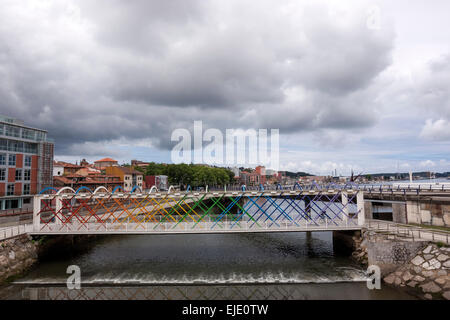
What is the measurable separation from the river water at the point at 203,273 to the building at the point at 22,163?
23.9 meters

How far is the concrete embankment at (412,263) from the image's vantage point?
60.2ft

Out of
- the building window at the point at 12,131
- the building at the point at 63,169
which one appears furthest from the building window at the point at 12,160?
the building at the point at 63,169

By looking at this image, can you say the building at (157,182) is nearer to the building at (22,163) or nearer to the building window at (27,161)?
the building at (22,163)

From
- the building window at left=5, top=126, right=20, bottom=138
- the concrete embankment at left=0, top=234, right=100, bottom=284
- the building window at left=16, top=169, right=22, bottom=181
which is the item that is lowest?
the concrete embankment at left=0, top=234, right=100, bottom=284

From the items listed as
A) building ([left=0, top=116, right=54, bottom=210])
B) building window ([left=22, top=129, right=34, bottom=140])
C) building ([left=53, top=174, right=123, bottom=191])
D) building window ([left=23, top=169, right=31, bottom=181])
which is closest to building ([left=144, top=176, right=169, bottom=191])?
building ([left=53, top=174, right=123, bottom=191])

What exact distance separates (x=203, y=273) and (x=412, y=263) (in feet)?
58.2

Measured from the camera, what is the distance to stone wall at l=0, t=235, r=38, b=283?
2286cm

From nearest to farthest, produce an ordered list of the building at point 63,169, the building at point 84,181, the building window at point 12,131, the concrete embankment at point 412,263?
the concrete embankment at point 412,263 → the building window at point 12,131 → the building at point 84,181 → the building at point 63,169

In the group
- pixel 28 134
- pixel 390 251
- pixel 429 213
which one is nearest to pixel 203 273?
pixel 390 251

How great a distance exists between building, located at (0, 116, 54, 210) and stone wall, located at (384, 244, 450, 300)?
2237 inches

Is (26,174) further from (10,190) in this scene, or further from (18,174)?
(10,190)

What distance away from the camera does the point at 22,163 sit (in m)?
48.8

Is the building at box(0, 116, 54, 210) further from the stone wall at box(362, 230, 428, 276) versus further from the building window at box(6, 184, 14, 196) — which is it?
the stone wall at box(362, 230, 428, 276)
